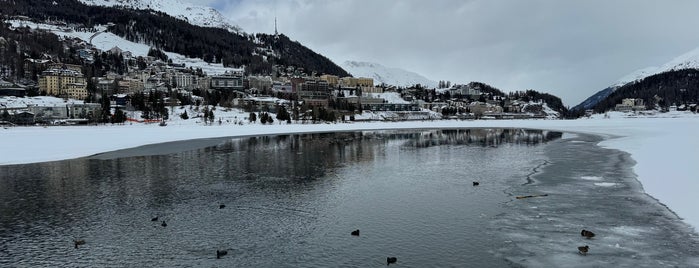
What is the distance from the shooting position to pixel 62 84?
151 metres

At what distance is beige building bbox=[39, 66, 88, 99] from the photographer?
14925 centimetres

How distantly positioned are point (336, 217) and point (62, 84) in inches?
6443

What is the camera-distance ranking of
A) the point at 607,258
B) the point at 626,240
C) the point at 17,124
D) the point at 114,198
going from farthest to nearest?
1. the point at 17,124
2. the point at 114,198
3. the point at 626,240
4. the point at 607,258

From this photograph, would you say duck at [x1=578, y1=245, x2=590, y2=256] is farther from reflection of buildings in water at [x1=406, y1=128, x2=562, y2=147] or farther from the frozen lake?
reflection of buildings in water at [x1=406, y1=128, x2=562, y2=147]

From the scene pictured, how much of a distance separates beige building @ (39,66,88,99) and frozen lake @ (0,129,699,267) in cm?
14074

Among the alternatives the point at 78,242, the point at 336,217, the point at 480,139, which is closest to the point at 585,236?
the point at 336,217

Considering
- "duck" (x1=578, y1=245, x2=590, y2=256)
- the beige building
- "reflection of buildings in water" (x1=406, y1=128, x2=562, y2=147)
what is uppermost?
the beige building

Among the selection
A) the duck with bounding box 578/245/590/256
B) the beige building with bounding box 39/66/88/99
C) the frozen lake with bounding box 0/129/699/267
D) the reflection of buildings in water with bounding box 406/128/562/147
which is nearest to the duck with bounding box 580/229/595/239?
the frozen lake with bounding box 0/129/699/267

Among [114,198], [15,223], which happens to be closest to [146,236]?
[15,223]

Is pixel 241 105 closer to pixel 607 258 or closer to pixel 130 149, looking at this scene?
pixel 130 149

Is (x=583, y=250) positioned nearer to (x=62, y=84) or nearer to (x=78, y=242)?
(x=78, y=242)

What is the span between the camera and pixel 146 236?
12633 millimetres

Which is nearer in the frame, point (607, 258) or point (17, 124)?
point (607, 258)

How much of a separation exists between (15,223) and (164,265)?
6710 millimetres
